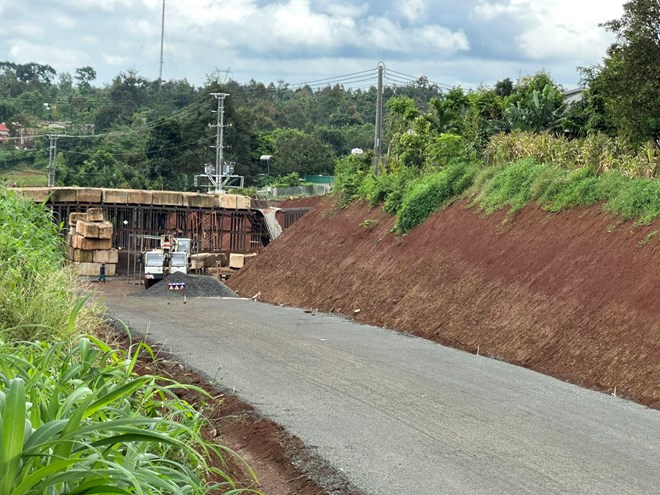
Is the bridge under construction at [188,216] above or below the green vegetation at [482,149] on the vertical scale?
below

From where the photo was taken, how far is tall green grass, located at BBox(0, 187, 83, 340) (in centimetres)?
1173

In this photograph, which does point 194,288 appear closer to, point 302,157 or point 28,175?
point 302,157

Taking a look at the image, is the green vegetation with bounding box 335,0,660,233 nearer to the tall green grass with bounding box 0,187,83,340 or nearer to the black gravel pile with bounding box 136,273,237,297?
the black gravel pile with bounding box 136,273,237,297

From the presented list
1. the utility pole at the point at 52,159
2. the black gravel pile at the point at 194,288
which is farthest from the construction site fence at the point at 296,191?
the black gravel pile at the point at 194,288

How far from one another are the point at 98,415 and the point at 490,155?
28.1 metres

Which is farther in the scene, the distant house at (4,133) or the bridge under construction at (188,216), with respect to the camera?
the distant house at (4,133)

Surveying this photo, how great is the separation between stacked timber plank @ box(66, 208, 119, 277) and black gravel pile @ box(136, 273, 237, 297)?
7955 millimetres

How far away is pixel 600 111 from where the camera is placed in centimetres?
3341

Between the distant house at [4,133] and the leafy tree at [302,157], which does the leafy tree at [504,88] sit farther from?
the distant house at [4,133]

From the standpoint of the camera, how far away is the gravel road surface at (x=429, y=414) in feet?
34.0

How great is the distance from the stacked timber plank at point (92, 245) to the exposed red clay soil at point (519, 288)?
1293 cm

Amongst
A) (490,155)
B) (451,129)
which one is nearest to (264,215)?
(451,129)

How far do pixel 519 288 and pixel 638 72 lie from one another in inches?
291

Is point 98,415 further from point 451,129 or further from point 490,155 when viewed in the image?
point 451,129
